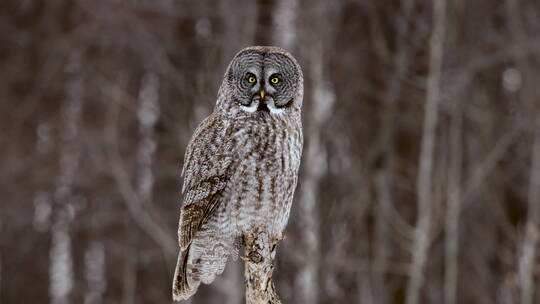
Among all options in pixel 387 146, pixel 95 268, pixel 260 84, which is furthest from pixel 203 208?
pixel 95 268

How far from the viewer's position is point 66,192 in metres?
15.5

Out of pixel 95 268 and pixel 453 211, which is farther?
pixel 95 268

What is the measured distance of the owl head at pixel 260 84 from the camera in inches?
151

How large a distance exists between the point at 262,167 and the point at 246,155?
89 millimetres

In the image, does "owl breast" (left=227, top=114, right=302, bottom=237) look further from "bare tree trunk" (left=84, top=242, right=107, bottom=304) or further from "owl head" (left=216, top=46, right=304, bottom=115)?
"bare tree trunk" (left=84, top=242, right=107, bottom=304)

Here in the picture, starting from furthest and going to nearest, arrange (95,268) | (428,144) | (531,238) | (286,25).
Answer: (95,268)
(286,25)
(428,144)
(531,238)

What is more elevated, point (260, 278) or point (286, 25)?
point (286, 25)

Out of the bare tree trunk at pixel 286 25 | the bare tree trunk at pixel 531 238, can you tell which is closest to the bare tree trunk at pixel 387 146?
the bare tree trunk at pixel 286 25

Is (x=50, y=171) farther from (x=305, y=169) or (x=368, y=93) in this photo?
(x=305, y=169)

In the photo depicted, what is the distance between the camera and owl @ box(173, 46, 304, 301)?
380 cm

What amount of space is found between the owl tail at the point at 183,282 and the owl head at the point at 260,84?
2.37 ft

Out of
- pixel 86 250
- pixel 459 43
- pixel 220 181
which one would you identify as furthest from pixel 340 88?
pixel 86 250

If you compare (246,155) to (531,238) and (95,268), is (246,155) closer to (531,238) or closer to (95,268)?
(531,238)

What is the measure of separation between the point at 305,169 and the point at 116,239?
26.8ft
